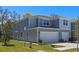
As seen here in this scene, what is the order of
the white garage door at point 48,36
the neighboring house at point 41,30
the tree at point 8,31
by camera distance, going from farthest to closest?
the white garage door at point 48,36, the neighboring house at point 41,30, the tree at point 8,31

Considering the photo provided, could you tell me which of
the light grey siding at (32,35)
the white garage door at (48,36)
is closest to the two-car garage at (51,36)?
the white garage door at (48,36)

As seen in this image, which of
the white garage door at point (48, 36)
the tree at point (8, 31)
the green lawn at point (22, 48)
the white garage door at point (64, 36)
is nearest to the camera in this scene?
the green lawn at point (22, 48)

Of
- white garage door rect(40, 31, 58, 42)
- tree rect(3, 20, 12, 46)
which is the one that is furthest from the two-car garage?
tree rect(3, 20, 12, 46)

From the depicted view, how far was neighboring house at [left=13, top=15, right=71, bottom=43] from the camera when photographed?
9.27m

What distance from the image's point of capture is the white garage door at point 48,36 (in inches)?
369

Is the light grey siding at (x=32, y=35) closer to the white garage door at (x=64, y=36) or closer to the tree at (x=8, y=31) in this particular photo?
the tree at (x=8, y=31)

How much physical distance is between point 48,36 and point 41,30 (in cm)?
37

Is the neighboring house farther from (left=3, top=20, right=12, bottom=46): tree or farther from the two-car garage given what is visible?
(left=3, top=20, right=12, bottom=46): tree

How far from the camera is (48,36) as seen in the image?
959 centimetres

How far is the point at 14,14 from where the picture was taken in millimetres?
8953

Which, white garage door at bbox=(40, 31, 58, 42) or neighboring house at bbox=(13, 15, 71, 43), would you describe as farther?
white garage door at bbox=(40, 31, 58, 42)

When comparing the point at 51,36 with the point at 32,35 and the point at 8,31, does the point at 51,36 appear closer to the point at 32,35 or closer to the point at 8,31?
the point at 32,35
